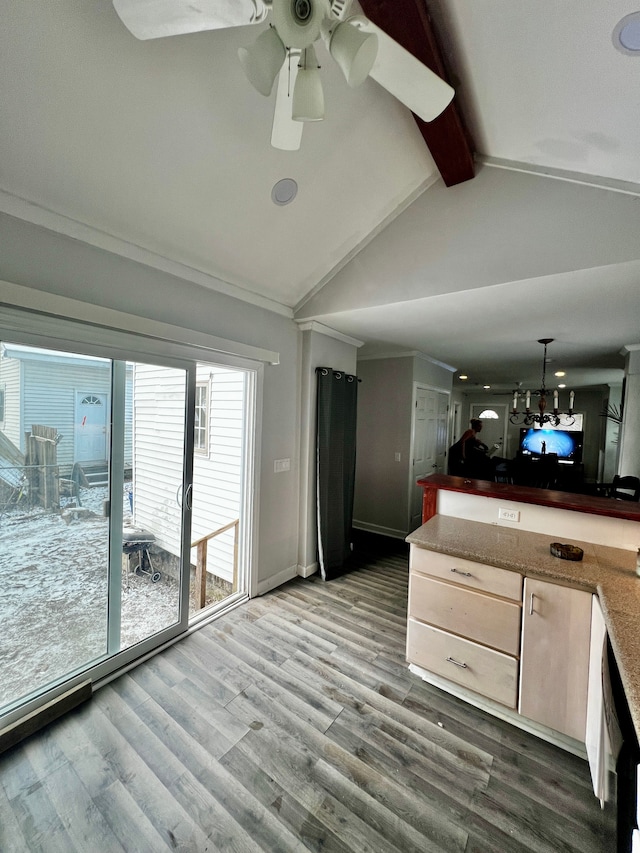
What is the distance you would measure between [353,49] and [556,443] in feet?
31.9

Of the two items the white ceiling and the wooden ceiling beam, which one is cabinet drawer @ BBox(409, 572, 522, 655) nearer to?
the white ceiling

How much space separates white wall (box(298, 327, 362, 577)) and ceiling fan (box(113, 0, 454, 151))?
213 cm

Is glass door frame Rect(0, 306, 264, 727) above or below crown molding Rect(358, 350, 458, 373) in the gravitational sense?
below

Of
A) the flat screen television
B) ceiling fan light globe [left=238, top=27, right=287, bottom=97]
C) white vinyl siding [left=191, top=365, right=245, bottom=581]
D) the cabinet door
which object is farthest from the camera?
the flat screen television

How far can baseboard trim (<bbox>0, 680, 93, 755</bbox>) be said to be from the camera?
1585 mm

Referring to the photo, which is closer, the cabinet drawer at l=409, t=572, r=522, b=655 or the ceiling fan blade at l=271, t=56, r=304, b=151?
the ceiling fan blade at l=271, t=56, r=304, b=151

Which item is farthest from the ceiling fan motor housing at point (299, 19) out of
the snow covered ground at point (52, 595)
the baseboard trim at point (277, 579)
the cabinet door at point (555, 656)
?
the baseboard trim at point (277, 579)

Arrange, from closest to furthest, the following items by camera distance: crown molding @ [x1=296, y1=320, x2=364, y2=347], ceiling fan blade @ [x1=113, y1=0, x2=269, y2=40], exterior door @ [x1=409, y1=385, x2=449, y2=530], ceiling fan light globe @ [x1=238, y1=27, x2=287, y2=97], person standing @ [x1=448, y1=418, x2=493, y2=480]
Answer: ceiling fan blade @ [x1=113, y1=0, x2=269, y2=40], ceiling fan light globe @ [x1=238, y1=27, x2=287, y2=97], crown molding @ [x1=296, y1=320, x2=364, y2=347], exterior door @ [x1=409, y1=385, x2=449, y2=530], person standing @ [x1=448, y1=418, x2=493, y2=480]

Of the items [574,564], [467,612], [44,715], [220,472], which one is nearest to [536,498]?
[574,564]

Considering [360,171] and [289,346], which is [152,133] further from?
[289,346]

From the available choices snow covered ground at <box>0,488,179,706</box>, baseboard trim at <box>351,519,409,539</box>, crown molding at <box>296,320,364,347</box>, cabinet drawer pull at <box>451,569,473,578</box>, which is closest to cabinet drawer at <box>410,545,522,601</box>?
cabinet drawer pull at <box>451,569,473,578</box>

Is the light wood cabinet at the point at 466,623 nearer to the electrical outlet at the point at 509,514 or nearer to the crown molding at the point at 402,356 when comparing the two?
the electrical outlet at the point at 509,514

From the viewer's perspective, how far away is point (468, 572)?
1.82 m

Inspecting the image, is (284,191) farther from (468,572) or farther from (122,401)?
(468,572)
